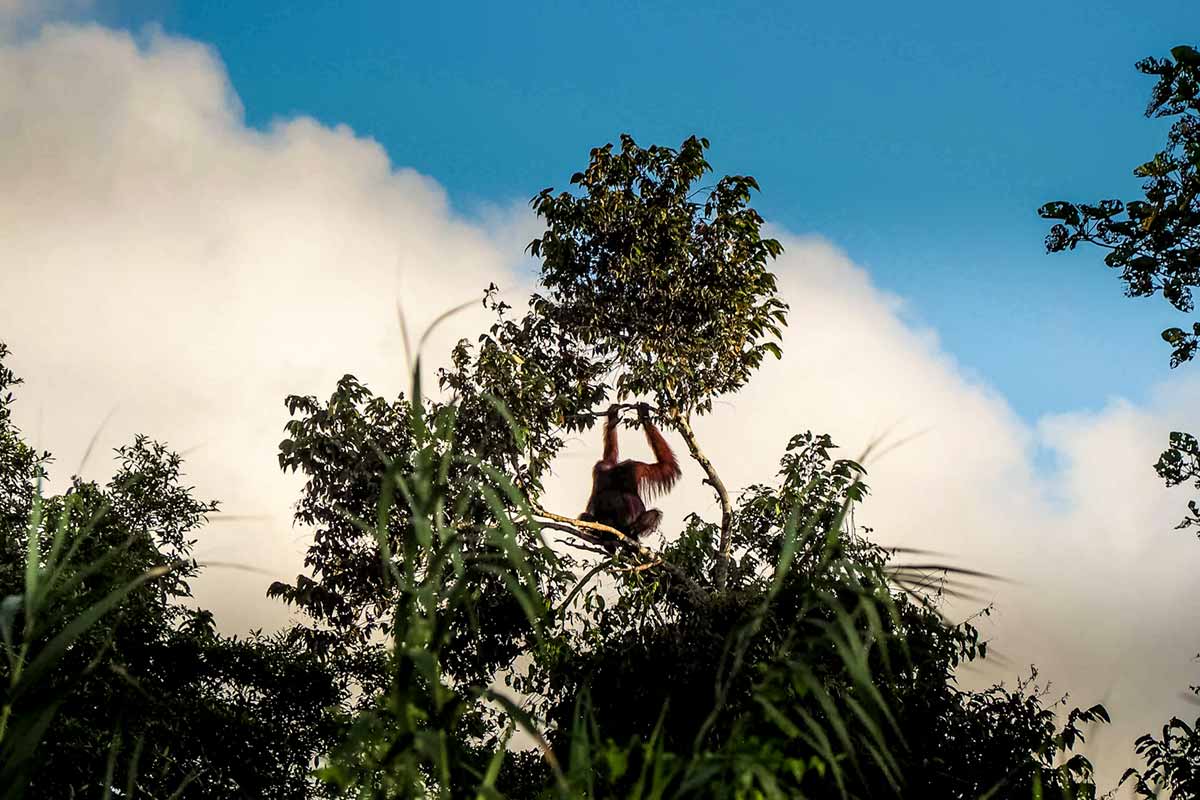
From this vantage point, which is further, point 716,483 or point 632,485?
point 632,485

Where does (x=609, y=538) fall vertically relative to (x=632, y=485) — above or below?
below

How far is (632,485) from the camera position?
1196 centimetres

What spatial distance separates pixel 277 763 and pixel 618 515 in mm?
4091

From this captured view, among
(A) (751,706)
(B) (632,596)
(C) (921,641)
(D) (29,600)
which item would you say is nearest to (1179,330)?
(C) (921,641)

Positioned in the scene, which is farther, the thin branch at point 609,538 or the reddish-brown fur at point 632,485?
the reddish-brown fur at point 632,485

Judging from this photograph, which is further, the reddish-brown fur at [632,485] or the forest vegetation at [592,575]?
the reddish-brown fur at [632,485]

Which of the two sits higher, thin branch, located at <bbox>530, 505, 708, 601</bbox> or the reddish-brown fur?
the reddish-brown fur

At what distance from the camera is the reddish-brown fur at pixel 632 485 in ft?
38.9

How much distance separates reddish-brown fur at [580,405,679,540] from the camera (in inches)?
466

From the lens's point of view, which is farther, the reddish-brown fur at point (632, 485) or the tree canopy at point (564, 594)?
the reddish-brown fur at point (632, 485)

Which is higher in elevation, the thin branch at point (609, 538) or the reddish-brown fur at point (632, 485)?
the reddish-brown fur at point (632, 485)

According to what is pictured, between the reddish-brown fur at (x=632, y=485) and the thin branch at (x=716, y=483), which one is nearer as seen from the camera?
the thin branch at (x=716, y=483)

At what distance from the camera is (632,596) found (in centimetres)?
888

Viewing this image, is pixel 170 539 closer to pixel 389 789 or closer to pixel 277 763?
pixel 277 763
